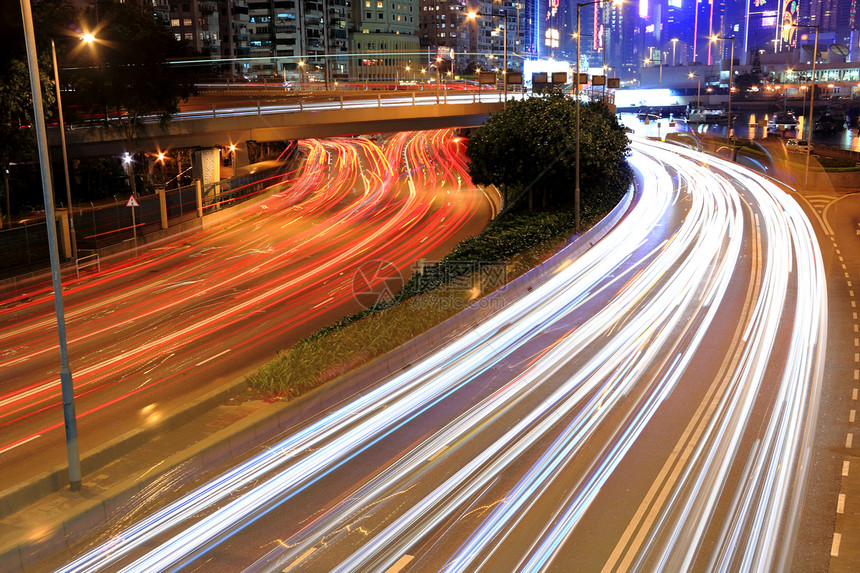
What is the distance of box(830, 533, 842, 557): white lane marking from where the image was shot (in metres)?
10.2

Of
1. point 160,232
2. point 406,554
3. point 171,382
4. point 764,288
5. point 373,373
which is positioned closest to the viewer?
point 406,554

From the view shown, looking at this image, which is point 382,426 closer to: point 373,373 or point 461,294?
point 373,373

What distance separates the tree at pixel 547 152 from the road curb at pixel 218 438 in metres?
16.5

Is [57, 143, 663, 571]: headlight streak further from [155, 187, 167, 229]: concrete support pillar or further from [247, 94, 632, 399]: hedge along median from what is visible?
[155, 187, 167, 229]: concrete support pillar

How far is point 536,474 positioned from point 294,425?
15.2 ft

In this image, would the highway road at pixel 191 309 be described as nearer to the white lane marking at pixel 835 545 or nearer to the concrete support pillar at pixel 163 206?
the concrete support pillar at pixel 163 206

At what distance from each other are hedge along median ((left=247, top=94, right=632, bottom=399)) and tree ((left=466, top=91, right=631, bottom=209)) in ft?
0.24

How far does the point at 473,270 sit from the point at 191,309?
887cm

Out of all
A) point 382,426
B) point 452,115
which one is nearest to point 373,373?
point 382,426

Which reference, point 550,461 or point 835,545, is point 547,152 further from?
point 835,545

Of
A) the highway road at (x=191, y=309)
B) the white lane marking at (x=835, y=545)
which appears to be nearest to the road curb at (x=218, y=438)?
the highway road at (x=191, y=309)

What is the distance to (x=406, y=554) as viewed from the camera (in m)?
10.1

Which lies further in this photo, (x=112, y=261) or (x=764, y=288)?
(x=112, y=261)

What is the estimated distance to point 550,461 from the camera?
12875 millimetres
